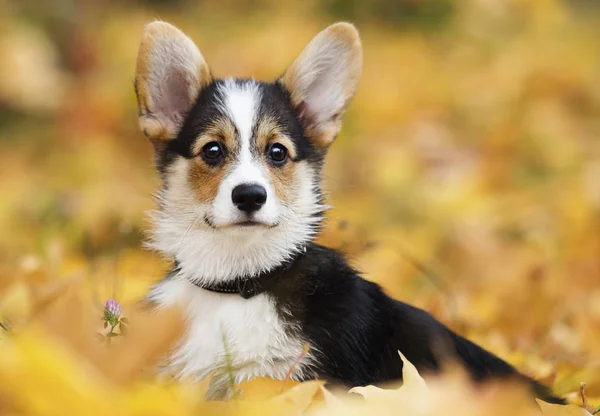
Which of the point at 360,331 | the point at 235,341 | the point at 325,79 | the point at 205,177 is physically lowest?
the point at 235,341

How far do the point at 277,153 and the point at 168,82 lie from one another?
424 millimetres

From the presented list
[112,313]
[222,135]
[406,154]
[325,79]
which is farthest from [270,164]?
[406,154]

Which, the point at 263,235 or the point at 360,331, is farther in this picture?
the point at 263,235

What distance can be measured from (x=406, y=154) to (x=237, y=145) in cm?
370

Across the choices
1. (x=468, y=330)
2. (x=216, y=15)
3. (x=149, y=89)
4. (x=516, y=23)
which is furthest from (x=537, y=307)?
(x=216, y=15)

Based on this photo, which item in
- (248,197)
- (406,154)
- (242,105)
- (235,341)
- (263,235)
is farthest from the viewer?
(406,154)

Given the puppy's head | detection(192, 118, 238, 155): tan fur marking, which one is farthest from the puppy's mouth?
detection(192, 118, 238, 155): tan fur marking

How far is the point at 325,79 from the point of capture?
270cm

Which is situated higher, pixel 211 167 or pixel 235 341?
pixel 211 167

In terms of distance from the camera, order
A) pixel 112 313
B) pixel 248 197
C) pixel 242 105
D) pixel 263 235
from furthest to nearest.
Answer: pixel 242 105, pixel 263 235, pixel 248 197, pixel 112 313

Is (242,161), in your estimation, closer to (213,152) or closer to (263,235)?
(213,152)

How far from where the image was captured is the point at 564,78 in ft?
24.9

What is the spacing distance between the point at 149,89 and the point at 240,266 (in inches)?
24.2

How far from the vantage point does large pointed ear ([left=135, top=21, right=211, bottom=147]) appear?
8.39ft
